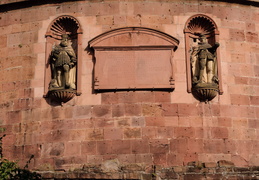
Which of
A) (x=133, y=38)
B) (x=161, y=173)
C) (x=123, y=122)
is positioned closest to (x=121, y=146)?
(x=123, y=122)

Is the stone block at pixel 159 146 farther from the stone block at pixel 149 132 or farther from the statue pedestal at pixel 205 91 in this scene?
the statue pedestal at pixel 205 91

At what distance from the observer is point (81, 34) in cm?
1811

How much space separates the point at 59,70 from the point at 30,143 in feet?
9.12

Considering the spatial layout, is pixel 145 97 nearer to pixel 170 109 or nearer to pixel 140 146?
pixel 170 109

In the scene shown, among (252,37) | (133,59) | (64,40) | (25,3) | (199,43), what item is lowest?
(133,59)

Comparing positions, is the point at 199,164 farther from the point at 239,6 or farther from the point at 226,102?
the point at 239,6

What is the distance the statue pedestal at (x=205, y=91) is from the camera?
17.1m

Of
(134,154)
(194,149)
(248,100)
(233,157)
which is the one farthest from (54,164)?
(248,100)

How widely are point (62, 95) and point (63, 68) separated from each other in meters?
1.00

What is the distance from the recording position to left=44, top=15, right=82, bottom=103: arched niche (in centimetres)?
1728

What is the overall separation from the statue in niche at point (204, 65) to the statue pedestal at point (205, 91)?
7 cm

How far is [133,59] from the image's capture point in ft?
57.4

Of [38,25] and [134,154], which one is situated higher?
[38,25]

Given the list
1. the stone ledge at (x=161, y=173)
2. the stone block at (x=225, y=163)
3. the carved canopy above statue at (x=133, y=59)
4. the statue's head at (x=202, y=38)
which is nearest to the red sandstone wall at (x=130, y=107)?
the carved canopy above statue at (x=133, y=59)
